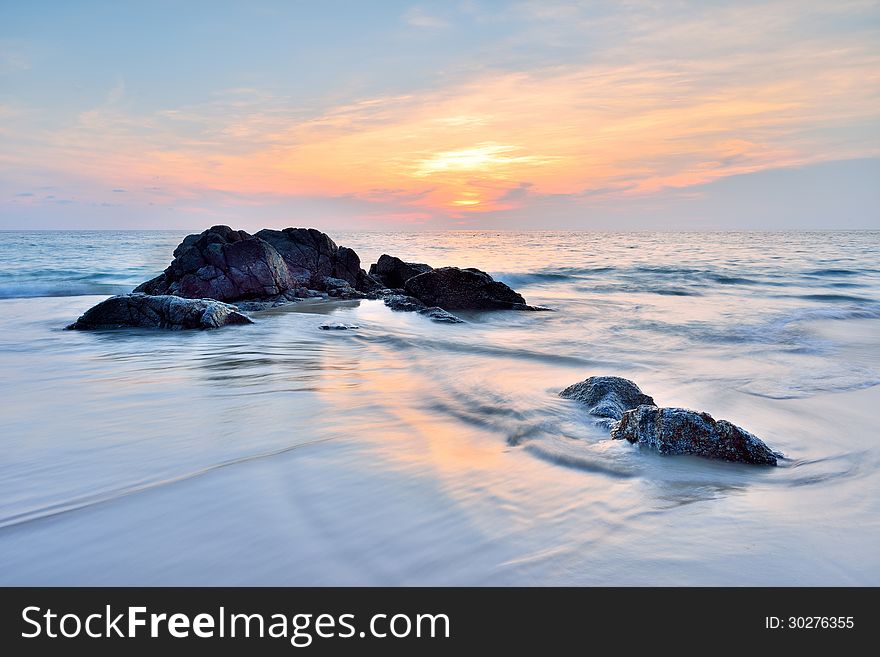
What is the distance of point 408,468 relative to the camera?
3988 millimetres

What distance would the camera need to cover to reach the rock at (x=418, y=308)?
42.0 feet

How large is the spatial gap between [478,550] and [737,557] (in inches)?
53.2

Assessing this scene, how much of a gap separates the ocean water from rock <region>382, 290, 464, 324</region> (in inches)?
118

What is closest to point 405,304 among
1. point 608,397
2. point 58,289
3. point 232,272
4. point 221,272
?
point 232,272

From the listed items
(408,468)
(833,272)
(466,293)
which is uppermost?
(833,272)

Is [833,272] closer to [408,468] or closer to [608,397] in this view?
[608,397]

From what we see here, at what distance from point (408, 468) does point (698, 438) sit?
7.62 feet

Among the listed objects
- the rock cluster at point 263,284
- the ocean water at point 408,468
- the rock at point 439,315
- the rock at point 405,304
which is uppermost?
the rock cluster at point 263,284

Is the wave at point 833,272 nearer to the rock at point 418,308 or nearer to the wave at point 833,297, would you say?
the wave at point 833,297

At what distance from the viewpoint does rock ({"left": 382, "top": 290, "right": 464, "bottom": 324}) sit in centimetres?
1280

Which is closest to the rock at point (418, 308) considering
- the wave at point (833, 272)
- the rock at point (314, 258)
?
the rock at point (314, 258)

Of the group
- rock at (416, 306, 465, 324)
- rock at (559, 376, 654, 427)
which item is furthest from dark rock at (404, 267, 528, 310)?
rock at (559, 376, 654, 427)

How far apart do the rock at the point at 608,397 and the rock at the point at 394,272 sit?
14340mm
